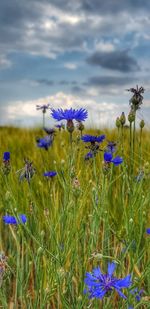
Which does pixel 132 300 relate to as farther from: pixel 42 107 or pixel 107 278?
pixel 42 107

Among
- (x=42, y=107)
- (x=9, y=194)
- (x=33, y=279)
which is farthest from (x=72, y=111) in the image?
(x=42, y=107)

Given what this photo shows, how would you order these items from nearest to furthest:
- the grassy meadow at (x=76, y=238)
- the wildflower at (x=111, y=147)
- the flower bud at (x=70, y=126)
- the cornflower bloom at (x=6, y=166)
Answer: the grassy meadow at (x=76, y=238), the flower bud at (x=70, y=126), the cornflower bloom at (x=6, y=166), the wildflower at (x=111, y=147)

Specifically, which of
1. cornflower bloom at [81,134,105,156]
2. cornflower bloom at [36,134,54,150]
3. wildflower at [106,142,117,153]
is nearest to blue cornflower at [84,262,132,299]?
cornflower bloom at [81,134,105,156]

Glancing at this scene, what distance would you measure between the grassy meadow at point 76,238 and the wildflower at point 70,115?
94 mm

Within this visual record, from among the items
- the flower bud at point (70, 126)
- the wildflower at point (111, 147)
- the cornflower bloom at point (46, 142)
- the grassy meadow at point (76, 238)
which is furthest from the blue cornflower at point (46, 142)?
the flower bud at point (70, 126)

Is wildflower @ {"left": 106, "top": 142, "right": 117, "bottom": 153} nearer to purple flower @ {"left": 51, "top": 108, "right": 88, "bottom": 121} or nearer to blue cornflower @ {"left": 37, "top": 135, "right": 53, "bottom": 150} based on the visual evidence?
purple flower @ {"left": 51, "top": 108, "right": 88, "bottom": 121}

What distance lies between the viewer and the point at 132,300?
146 cm

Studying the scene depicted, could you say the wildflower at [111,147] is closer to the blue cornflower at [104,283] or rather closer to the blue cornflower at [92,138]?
the blue cornflower at [92,138]

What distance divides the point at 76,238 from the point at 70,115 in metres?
0.41

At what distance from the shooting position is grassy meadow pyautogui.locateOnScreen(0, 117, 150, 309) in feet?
4.76

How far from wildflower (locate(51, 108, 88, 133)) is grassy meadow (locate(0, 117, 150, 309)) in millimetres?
94

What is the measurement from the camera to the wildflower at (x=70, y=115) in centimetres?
159

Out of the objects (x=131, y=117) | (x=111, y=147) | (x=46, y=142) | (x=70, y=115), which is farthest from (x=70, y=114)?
(x=46, y=142)

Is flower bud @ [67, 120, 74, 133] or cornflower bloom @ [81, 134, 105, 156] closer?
flower bud @ [67, 120, 74, 133]
